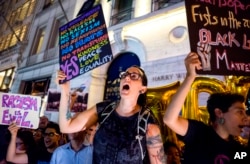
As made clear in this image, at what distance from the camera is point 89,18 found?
11.8 ft

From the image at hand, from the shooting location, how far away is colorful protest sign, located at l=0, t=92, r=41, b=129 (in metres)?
3.65

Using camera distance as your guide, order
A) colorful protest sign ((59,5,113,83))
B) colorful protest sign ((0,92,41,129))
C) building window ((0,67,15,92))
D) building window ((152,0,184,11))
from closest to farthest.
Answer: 1. colorful protest sign ((59,5,113,83))
2. colorful protest sign ((0,92,41,129))
3. building window ((152,0,184,11))
4. building window ((0,67,15,92))

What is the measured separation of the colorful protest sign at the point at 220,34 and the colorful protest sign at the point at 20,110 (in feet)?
9.16

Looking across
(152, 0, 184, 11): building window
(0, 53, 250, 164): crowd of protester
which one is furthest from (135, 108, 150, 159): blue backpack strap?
(152, 0, 184, 11): building window

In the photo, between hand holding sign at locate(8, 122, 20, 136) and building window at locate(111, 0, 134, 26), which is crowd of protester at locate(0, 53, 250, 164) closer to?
hand holding sign at locate(8, 122, 20, 136)

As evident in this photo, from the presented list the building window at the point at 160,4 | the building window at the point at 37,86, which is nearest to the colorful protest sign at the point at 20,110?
the building window at the point at 160,4

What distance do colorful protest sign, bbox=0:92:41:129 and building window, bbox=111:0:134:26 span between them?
5754 mm

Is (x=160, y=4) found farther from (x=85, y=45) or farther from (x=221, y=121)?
(x=221, y=121)

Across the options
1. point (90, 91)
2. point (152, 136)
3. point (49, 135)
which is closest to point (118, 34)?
point (90, 91)

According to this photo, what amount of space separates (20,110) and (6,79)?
1205cm

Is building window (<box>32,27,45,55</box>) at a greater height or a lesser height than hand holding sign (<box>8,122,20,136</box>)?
greater

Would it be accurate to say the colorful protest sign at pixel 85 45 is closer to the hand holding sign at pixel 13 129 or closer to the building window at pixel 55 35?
the hand holding sign at pixel 13 129

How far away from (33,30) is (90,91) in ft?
25.1

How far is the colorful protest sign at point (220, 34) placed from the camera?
2.22 meters
